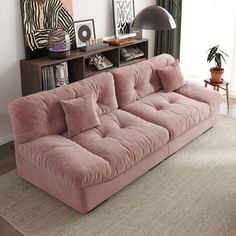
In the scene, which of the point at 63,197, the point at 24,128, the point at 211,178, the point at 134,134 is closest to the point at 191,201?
the point at 211,178

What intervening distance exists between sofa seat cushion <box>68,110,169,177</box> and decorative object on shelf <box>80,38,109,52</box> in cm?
98

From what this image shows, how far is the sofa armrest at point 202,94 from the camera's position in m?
3.79

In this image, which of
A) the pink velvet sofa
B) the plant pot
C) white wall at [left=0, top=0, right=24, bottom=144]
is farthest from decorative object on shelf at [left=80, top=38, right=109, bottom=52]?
the plant pot

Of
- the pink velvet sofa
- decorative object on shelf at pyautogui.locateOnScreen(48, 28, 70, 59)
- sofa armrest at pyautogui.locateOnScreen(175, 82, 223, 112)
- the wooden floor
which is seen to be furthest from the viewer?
sofa armrest at pyautogui.locateOnScreen(175, 82, 223, 112)

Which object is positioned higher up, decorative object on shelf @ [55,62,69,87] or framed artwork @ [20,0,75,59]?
framed artwork @ [20,0,75,59]

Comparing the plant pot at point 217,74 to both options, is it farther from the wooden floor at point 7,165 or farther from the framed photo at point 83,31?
the wooden floor at point 7,165

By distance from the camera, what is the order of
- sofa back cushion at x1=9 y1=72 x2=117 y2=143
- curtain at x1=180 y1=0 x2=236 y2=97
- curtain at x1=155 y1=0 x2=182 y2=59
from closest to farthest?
sofa back cushion at x1=9 y1=72 x2=117 y2=143
curtain at x1=180 y1=0 x2=236 y2=97
curtain at x1=155 y1=0 x2=182 y2=59

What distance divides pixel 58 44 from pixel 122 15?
1.24 m

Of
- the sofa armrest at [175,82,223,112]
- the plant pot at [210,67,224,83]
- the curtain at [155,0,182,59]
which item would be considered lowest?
the sofa armrest at [175,82,223,112]

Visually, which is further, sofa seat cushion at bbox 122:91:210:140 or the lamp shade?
sofa seat cushion at bbox 122:91:210:140

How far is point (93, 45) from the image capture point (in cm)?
400

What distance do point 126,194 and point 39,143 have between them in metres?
0.80

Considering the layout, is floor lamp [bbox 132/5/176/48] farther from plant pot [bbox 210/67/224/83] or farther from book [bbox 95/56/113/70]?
plant pot [bbox 210/67/224/83]

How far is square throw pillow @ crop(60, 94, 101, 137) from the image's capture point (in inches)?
116
